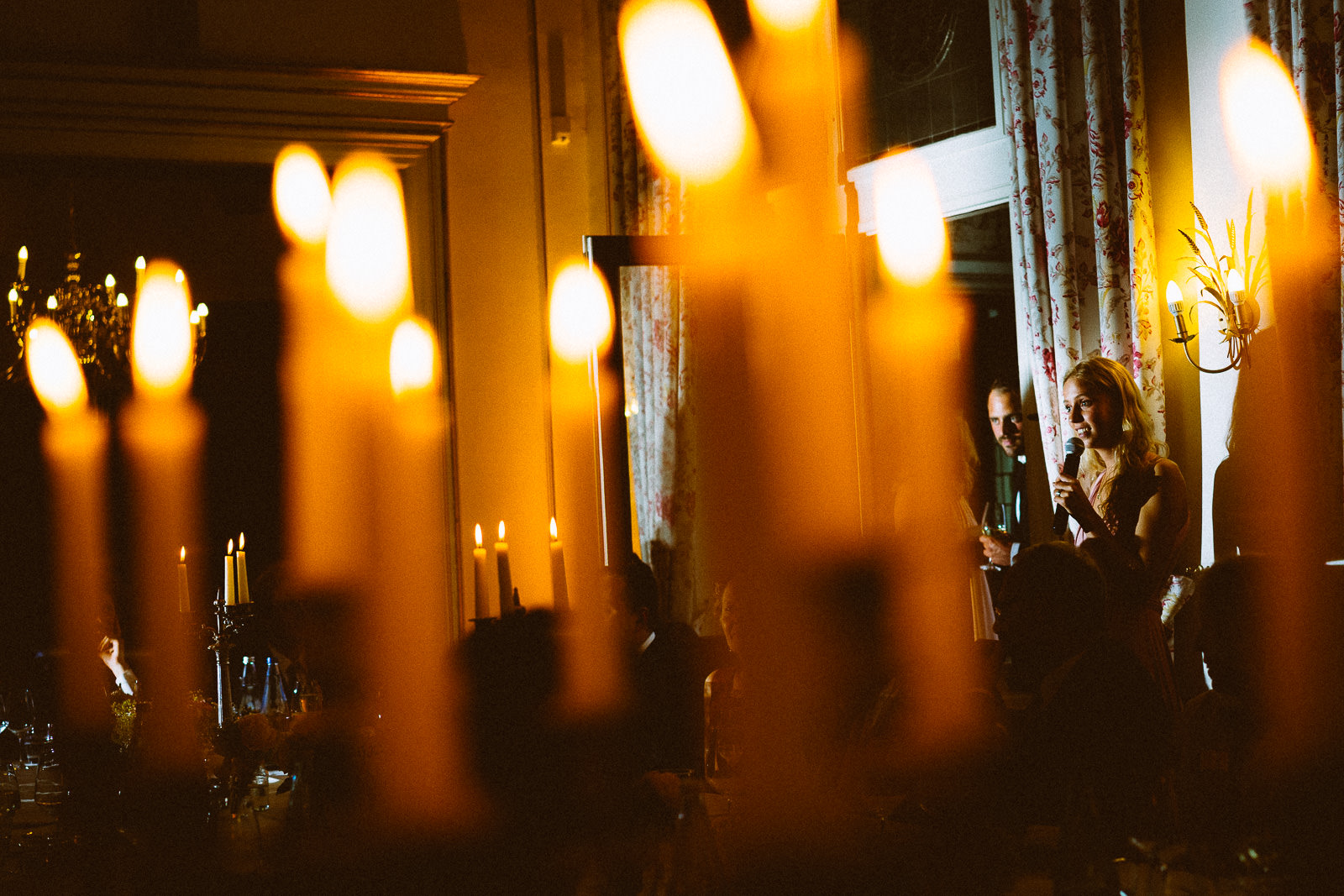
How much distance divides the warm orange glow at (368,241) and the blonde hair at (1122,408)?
2.63 meters

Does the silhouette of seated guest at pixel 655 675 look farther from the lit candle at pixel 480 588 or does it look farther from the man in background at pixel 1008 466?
the man in background at pixel 1008 466

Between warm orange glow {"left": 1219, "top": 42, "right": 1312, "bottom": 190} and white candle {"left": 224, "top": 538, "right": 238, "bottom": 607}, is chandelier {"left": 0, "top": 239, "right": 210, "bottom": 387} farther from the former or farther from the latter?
warm orange glow {"left": 1219, "top": 42, "right": 1312, "bottom": 190}

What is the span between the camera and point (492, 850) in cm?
133

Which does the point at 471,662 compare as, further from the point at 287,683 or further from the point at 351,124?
the point at 351,124

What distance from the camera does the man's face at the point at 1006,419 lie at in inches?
141

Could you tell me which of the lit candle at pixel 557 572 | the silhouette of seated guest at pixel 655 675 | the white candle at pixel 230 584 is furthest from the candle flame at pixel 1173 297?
the white candle at pixel 230 584

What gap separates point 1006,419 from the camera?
3.60 metres

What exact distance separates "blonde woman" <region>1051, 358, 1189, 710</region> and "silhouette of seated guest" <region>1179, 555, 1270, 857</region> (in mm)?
1165

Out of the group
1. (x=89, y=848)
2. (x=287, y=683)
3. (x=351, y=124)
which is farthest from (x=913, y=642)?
(x=351, y=124)

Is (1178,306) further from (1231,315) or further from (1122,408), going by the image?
(1122,408)

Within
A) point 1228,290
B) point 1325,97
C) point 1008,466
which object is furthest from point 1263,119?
point 1008,466

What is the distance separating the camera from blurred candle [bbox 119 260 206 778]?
13.1 ft

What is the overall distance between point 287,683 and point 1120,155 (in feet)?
8.84

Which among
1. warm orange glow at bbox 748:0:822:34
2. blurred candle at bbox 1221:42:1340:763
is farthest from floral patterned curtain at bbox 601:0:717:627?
blurred candle at bbox 1221:42:1340:763
